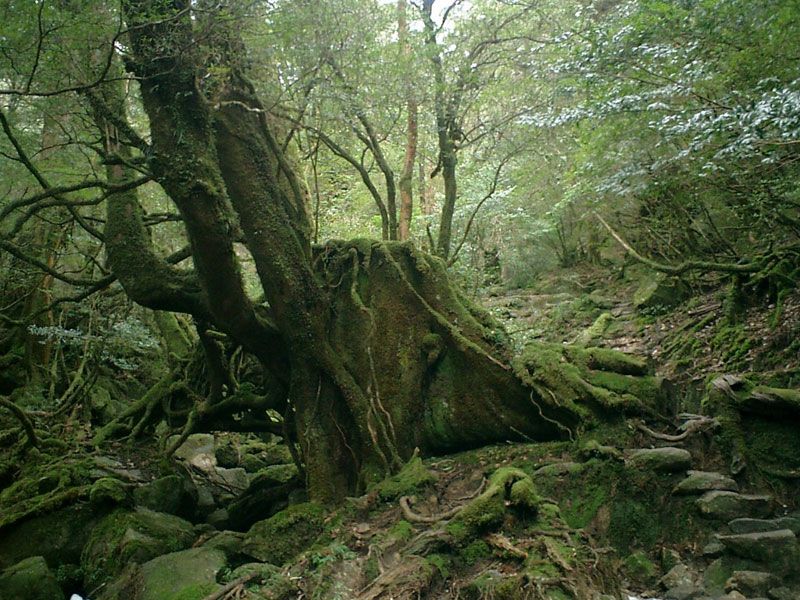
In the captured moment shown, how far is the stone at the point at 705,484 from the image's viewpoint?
535cm

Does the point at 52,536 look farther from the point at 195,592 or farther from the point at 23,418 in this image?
the point at 195,592

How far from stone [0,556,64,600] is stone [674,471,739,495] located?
6033mm

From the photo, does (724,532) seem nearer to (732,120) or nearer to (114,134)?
(732,120)

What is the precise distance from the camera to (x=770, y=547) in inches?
179

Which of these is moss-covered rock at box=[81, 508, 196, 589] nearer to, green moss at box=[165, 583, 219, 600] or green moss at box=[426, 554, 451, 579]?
green moss at box=[165, 583, 219, 600]

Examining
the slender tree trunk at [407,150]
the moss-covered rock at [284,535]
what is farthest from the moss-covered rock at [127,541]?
the slender tree trunk at [407,150]

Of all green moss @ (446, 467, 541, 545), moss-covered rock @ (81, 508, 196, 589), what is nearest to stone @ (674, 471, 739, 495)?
green moss @ (446, 467, 541, 545)

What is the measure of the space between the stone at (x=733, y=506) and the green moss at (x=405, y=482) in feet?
8.00

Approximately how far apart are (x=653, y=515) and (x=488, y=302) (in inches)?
434

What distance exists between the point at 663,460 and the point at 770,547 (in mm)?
1222

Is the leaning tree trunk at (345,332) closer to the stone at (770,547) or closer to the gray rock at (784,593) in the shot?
the stone at (770,547)

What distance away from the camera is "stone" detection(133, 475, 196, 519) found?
8242 mm

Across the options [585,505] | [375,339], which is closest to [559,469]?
[585,505]

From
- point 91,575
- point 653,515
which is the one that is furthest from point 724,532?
point 91,575
